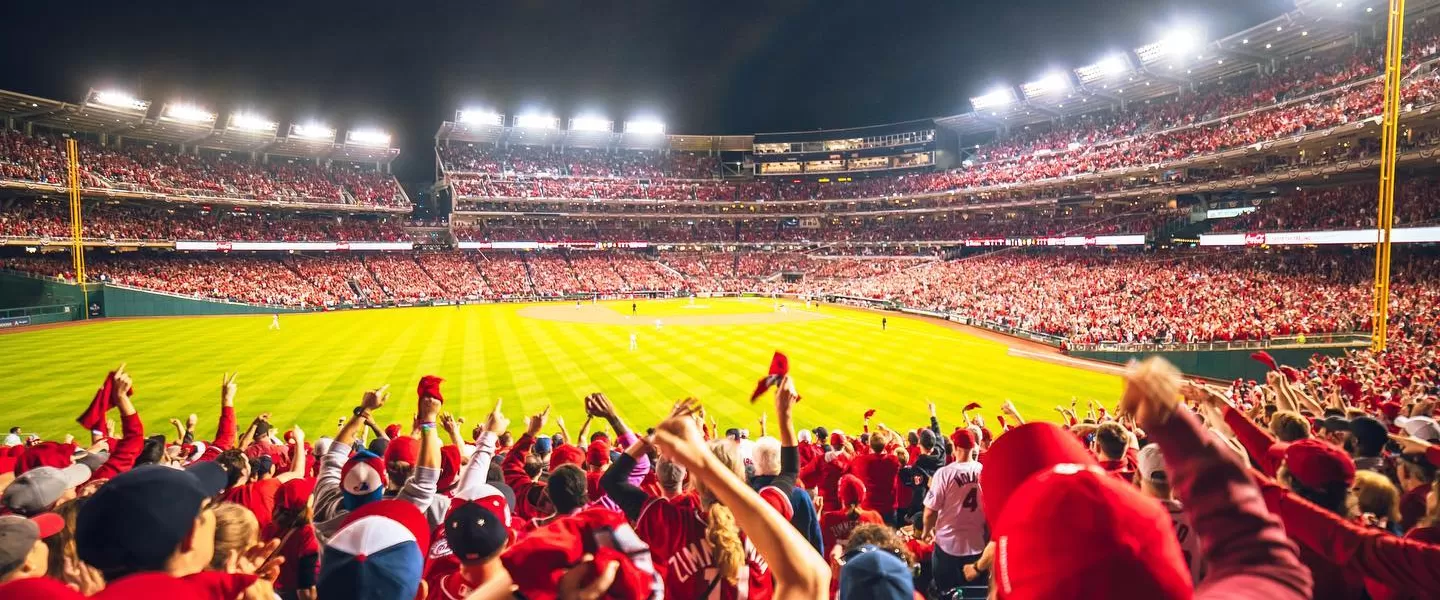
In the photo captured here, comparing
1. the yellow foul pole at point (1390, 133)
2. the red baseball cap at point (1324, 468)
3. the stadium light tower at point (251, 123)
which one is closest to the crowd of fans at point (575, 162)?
the stadium light tower at point (251, 123)

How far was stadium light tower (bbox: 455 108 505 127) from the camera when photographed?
262ft

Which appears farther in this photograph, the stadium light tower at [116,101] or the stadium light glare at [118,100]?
the stadium light glare at [118,100]

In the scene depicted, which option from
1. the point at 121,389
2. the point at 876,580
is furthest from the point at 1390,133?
the point at 121,389

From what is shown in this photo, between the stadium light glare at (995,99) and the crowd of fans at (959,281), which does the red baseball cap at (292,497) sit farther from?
the stadium light glare at (995,99)

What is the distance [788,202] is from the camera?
88250mm

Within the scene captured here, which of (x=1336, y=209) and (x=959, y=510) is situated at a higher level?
(x=1336, y=209)

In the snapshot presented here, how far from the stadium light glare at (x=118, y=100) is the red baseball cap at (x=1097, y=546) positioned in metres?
74.4

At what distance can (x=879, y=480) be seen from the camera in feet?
21.8

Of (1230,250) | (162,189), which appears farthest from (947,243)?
(162,189)

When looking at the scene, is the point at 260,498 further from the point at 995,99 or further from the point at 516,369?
the point at 995,99

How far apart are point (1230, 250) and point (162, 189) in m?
86.3

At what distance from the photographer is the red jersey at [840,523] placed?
5.07 meters

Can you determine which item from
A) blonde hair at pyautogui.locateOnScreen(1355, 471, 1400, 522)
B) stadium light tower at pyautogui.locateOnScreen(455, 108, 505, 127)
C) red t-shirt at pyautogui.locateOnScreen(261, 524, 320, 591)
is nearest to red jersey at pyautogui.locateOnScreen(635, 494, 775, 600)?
red t-shirt at pyautogui.locateOnScreen(261, 524, 320, 591)

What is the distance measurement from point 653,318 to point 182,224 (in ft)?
158
